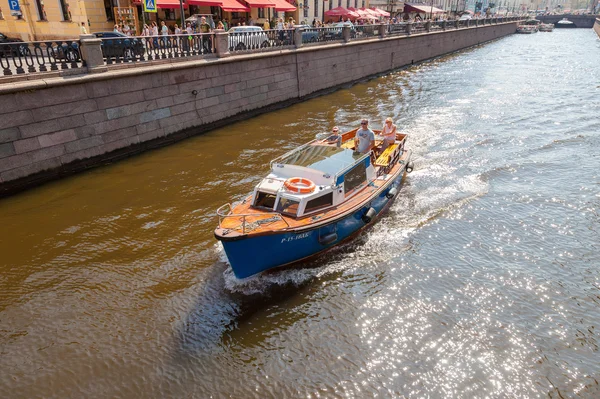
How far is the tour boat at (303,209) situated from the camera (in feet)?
27.0

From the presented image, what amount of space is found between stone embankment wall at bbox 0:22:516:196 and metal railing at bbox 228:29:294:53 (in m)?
0.53

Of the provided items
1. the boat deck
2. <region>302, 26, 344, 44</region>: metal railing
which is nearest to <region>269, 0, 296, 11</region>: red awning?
<region>302, 26, 344, 44</region>: metal railing

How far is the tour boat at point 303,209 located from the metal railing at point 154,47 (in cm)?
831

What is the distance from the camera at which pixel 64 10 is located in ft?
79.7

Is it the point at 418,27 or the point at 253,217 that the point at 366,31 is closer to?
the point at 418,27

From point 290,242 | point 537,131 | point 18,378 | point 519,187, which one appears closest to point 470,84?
point 537,131

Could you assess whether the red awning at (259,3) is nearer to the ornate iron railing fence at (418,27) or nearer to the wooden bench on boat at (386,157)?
the ornate iron railing fence at (418,27)

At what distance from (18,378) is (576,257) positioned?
11.6 metres

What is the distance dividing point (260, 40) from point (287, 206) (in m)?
14.2

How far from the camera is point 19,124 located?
12016 mm

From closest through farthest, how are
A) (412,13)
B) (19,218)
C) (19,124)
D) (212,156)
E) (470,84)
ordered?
(19,218)
(19,124)
(212,156)
(470,84)
(412,13)

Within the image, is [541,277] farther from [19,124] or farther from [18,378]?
[19,124]

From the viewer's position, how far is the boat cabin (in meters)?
9.02

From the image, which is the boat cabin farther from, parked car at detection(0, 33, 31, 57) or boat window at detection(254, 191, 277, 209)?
parked car at detection(0, 33, 31, 57)
